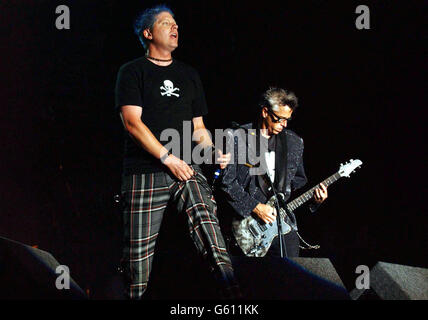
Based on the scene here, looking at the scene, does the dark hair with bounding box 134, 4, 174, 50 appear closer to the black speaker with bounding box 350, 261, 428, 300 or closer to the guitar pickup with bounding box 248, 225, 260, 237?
the guitar pickup with bounding box 248, 225, 260, 237

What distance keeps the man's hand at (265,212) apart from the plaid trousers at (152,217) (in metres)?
1.22

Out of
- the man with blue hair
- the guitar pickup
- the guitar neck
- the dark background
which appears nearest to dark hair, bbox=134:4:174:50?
the man with blue hair

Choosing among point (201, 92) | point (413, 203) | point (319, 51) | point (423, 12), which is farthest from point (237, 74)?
point (413, 203)

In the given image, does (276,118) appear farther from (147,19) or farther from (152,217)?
(152,217)

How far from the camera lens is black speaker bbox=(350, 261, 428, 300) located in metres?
2.27

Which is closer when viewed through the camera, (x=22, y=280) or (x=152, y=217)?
(x=22, y=280)

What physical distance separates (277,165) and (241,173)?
437mm

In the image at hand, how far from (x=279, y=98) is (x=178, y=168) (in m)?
1.77

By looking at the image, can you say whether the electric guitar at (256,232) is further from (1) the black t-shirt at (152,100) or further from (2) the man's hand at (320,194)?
(1) the black t-shirt at (152,100)

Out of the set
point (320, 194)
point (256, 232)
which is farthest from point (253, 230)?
point (320, 194)

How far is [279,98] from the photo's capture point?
337cm

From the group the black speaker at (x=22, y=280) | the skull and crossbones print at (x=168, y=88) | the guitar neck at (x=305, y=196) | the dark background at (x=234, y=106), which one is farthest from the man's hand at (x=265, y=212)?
the black speaker at (x=22, y=280)

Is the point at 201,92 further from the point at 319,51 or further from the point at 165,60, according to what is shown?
the point at 319,51

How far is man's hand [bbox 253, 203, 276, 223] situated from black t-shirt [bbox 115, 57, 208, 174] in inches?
50.3
